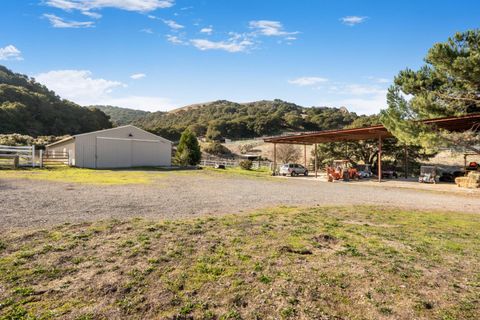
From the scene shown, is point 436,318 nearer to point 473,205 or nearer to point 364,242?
point 364,242

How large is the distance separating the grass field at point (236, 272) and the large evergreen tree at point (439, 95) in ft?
22.9

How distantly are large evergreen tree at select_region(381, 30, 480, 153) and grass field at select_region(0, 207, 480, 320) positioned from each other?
6977mm

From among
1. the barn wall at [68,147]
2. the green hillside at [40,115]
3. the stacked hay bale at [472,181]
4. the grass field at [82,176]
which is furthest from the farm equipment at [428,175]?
the green hillside at [40,115]

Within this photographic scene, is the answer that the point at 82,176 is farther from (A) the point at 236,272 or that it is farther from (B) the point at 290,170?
(A) the point at 236,272

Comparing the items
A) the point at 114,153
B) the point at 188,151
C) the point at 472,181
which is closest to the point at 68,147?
the point at 114,153

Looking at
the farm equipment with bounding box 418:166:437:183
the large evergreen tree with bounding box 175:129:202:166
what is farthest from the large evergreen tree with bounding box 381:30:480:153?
the large evergreen tree with bounding box 175:129:202:166

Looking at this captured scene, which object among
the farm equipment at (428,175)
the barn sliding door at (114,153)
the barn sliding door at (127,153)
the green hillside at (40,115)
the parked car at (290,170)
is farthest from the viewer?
the green hillside at (40,115)

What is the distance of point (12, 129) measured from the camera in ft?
166

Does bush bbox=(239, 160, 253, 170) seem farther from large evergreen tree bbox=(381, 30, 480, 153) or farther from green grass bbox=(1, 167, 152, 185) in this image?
large evergreen tree bbox=(381, 30, 480, 153)

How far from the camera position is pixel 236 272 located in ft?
12.5

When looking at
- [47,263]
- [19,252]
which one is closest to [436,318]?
[47,263]

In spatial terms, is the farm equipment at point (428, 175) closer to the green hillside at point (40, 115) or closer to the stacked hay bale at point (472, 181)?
the stacked hay bale at point (472, 181)

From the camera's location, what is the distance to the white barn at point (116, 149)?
26.3 meters

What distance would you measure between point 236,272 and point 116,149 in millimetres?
27418
